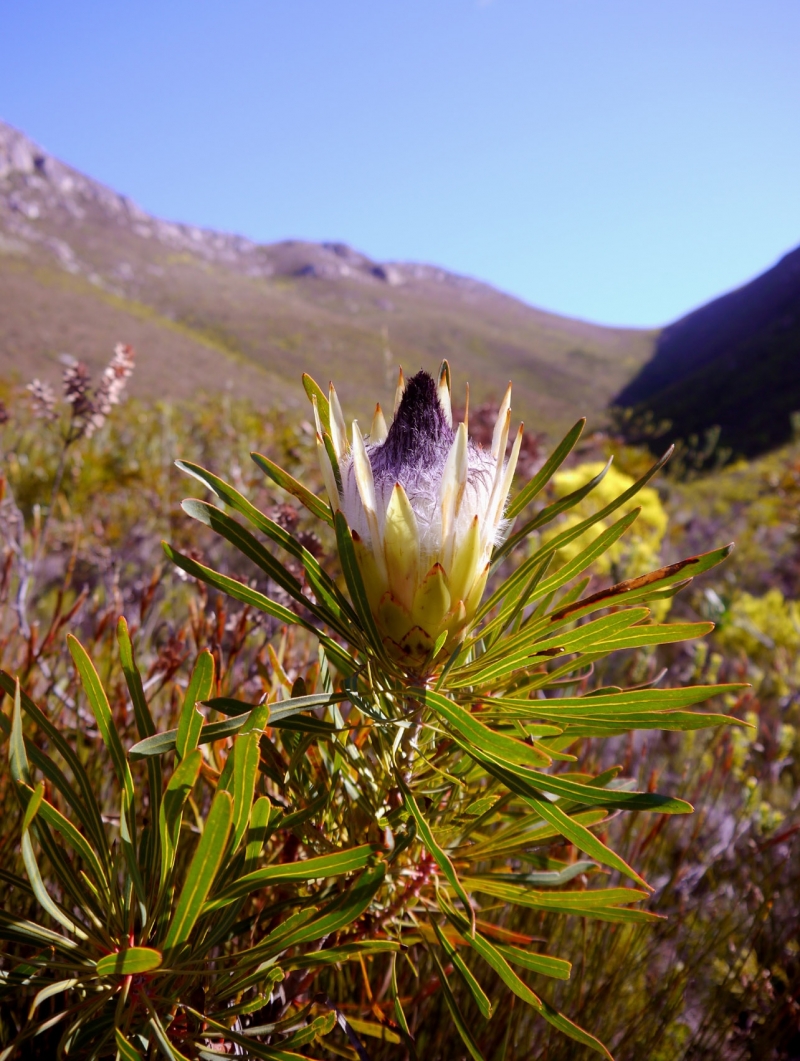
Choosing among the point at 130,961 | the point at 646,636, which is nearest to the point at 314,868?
the point at 130,961

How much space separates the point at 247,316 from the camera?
52188 mm

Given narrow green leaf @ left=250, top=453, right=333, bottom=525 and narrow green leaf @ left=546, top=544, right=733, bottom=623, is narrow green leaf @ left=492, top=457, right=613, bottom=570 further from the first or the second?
narrow green leaf @ left=250, top=453, right=333, bottom=525

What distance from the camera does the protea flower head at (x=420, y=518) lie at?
0.59 metres

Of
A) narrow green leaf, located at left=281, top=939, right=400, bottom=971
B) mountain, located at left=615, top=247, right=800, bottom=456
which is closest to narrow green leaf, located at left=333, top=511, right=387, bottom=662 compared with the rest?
narrow green leaf, located at left=281, top=939, right=400, bottom=971

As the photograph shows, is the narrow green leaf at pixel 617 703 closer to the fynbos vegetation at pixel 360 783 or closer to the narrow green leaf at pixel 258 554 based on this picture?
the fynbos vegetation at pixel 360 783

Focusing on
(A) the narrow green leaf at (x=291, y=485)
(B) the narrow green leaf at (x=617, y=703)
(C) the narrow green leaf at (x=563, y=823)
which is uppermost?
(A) the narrow green leaf at (x=291, y=485)

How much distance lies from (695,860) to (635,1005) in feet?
3.43

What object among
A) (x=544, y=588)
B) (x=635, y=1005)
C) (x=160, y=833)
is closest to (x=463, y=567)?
(x=544, y=588)

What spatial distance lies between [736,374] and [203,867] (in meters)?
36.1

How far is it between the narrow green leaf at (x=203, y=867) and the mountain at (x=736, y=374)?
5.41m

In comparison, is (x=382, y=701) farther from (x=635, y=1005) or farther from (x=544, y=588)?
(x=635, y=1005)

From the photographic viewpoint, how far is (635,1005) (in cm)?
136

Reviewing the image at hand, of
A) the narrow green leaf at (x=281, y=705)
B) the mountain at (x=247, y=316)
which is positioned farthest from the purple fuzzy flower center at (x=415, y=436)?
the mountain at (x=247, y=316)

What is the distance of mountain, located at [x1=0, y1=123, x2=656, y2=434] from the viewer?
30703 millimetres
